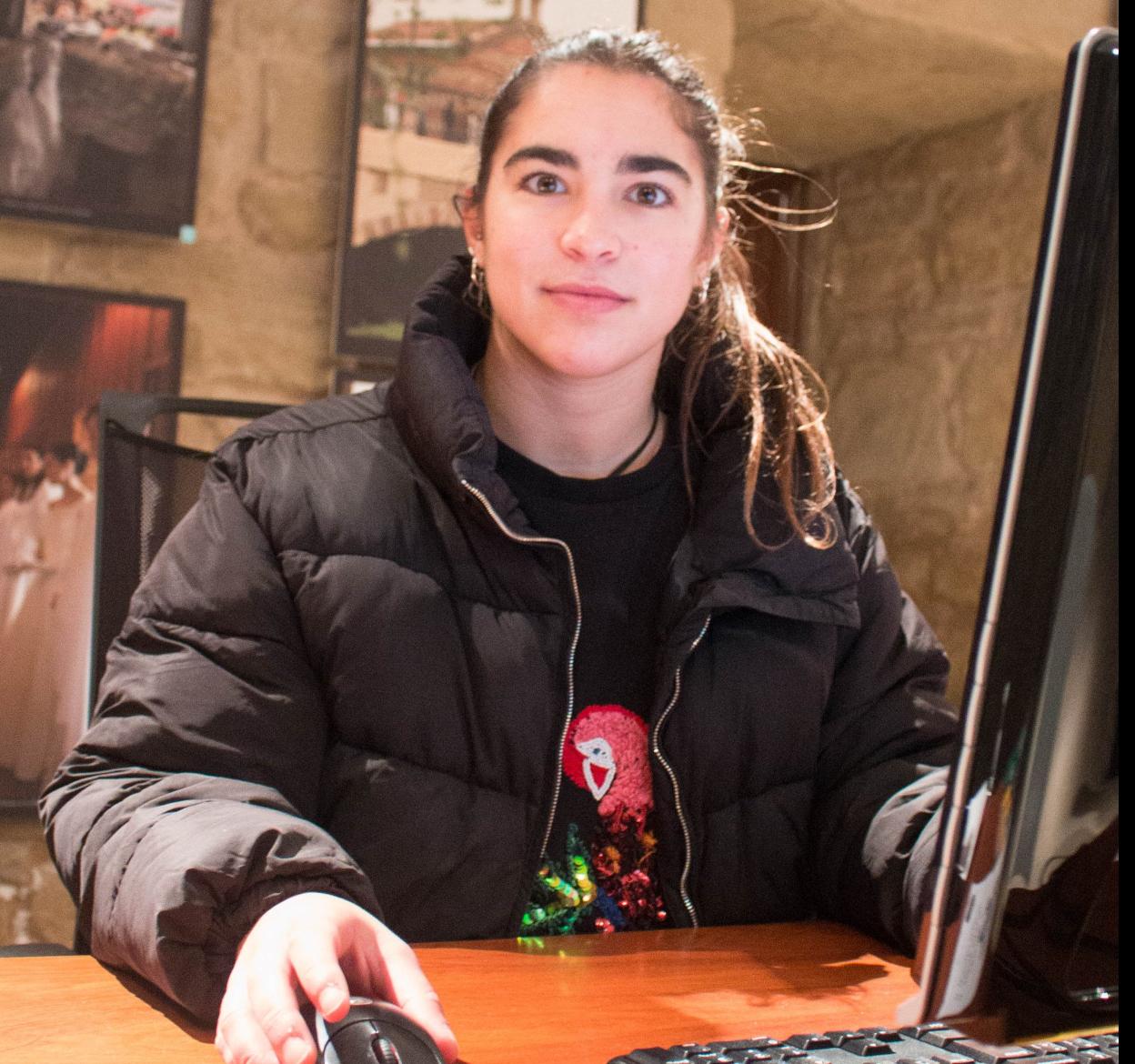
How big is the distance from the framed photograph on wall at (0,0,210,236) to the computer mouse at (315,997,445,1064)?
5.82 ft

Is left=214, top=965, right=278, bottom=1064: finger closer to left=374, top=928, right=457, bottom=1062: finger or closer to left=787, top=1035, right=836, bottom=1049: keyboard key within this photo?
left=374, top=928, right=457, bottom=1062: finger

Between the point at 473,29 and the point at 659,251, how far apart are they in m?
1.25

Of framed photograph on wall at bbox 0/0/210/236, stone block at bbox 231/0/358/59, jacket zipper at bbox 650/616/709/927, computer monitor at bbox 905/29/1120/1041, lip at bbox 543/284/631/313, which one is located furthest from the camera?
stone block at bbox 231/0/358/59

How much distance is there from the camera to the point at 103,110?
2.12 metres

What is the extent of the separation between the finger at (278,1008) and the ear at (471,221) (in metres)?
0.92

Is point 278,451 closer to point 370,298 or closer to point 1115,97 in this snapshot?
point 1115,97

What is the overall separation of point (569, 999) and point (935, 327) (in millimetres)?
2934

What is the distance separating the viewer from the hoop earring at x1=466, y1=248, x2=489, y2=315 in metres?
1.42

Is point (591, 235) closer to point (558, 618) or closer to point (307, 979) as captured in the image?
point (558, 618)

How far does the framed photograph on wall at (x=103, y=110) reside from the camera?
2.05 meters

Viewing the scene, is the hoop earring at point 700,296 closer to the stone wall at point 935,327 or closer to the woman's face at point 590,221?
the woman's face at point 590,221

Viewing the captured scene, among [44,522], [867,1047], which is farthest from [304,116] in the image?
[867,1047]

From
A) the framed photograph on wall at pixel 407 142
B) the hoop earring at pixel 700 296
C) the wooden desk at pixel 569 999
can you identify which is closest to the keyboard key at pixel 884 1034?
the wooden desk at pixel 569 999

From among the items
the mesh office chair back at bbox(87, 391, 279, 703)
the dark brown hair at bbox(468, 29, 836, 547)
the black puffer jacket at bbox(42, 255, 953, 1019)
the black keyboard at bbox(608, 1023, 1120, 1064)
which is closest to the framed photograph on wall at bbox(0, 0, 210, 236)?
the mesh office chair back at bbox(87, 391, 279, 703)
